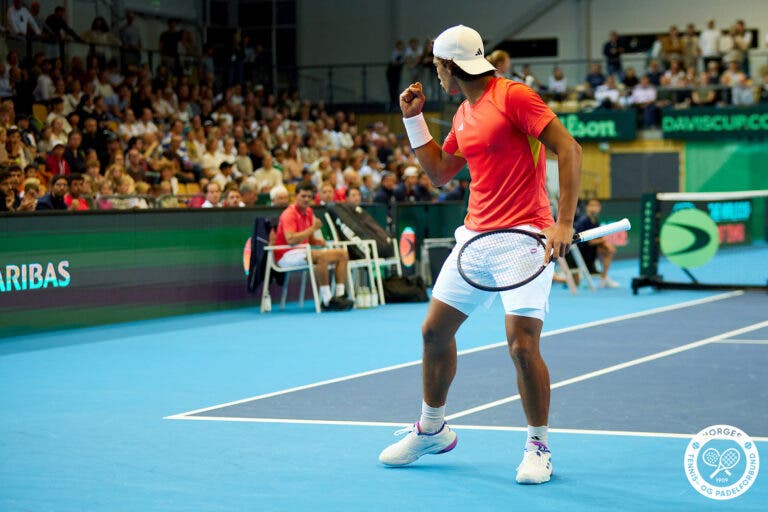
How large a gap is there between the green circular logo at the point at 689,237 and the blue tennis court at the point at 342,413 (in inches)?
132

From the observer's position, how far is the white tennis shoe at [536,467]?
569 centimetres

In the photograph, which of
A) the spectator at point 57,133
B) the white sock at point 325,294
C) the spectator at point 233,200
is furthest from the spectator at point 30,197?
the spectator at point 57,133

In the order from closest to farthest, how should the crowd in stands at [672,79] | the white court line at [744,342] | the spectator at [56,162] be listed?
the white court line at [744,342], the spectator at [56,162], the crowd in stands at [672,79]

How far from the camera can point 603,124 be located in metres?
30.9

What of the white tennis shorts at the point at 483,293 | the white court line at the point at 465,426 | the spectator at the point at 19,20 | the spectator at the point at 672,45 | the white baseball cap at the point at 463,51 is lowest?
the white court line at the point at 465,426

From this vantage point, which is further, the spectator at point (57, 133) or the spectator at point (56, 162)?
the spectator at point (57, 133)

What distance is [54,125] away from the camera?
17.6 m

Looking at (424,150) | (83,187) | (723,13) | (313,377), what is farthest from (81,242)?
(723,13)

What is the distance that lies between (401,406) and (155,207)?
7.09 m

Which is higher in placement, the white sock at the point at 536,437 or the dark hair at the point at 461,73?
the dark hair at the point at 461,73

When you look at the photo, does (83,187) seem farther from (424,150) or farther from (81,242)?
(424,150)

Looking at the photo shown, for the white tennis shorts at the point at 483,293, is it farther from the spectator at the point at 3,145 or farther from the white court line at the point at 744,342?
the spectator at the point at 3,145

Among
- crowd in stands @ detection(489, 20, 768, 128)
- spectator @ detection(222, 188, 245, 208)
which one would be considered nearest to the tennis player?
spectator @ detection(222, 188, 245, 208)

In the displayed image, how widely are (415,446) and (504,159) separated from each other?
1.46 m
